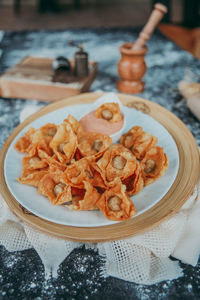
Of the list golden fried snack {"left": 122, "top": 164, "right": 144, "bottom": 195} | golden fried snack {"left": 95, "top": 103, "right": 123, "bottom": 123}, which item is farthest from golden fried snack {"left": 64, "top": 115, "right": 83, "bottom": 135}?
golden fried snack {"left": 122, "top": 164, "right": 144, "bottom": 195}

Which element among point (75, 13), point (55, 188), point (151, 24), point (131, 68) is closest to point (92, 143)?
point (55, 188)

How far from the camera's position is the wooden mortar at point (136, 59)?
1133 mm

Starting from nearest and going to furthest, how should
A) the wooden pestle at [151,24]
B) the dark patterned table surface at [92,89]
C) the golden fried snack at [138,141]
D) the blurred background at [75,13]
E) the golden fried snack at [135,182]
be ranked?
1. the dark patterned table surface at [92,89]
2. the golden fried snack at [135,182]
3. the golden fried snack at [138,141]
4. the wooden pestle at [151,24]
5. the blurred background at [75,13]

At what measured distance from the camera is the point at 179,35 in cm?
233

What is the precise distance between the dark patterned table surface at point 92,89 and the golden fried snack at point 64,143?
9.5 inches

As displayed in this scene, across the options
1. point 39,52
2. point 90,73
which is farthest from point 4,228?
point 39,52

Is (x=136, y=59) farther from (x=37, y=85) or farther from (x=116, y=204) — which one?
(x=116, y=204)

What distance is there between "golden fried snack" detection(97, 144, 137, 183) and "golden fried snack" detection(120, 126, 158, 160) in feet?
0.29

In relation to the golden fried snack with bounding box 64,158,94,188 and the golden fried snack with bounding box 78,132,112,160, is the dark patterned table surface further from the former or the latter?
the golden fried snack with bounding box 78,132,112,160

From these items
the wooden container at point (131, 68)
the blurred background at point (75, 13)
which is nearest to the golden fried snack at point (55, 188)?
the wooden container at point (131, 68)

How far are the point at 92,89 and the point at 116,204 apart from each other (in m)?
0.81

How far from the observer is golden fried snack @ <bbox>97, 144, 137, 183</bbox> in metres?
0.68

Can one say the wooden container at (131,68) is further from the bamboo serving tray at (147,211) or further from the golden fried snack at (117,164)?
the golden fried snack at (117,164)

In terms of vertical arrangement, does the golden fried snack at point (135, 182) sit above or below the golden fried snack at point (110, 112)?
below
